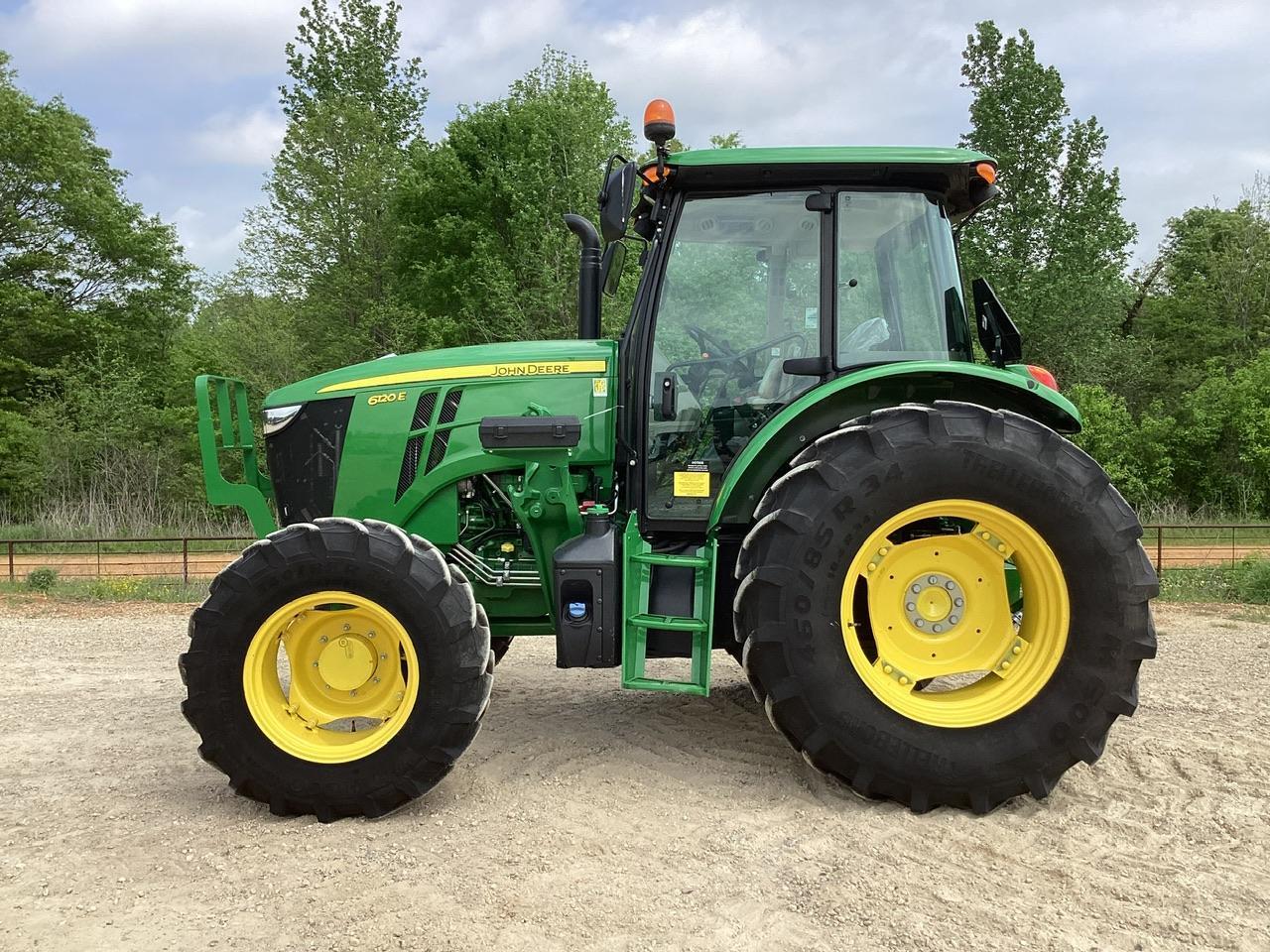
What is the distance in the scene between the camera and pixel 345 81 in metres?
27.8

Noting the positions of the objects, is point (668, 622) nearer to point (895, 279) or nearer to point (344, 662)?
point (344, 662)

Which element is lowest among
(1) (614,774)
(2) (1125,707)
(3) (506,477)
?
(1) (614,774)

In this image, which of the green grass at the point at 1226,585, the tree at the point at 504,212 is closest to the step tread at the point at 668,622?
the green grass at the point at 1226,585

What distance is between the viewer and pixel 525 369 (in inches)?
171

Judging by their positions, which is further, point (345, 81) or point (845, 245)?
point (345, 81)

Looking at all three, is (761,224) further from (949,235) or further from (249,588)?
(249,588)

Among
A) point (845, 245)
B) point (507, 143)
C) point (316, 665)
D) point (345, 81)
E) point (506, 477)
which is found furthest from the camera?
point (345, 81)

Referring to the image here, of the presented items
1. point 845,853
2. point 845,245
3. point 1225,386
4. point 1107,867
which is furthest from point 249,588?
point 1225,386

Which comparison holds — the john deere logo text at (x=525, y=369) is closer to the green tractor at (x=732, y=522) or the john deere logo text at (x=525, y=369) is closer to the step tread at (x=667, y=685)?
the green tractor at (x=732, y=522)

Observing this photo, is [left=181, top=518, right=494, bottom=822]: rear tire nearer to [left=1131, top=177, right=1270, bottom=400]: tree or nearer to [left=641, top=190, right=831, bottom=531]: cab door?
[left=641, top=190, right=831, bottom=531]: cab door

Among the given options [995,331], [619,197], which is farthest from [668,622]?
[995,331]

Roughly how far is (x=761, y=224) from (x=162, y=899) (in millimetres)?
3351

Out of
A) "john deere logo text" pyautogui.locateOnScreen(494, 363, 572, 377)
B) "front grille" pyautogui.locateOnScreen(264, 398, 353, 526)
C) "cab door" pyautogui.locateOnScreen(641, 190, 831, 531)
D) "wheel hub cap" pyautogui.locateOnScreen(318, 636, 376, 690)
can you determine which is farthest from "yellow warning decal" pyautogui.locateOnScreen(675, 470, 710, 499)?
"front grille" pyautogui.locateOnScreen(264, 398, 353, 526)

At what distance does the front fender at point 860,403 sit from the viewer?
3746mm
